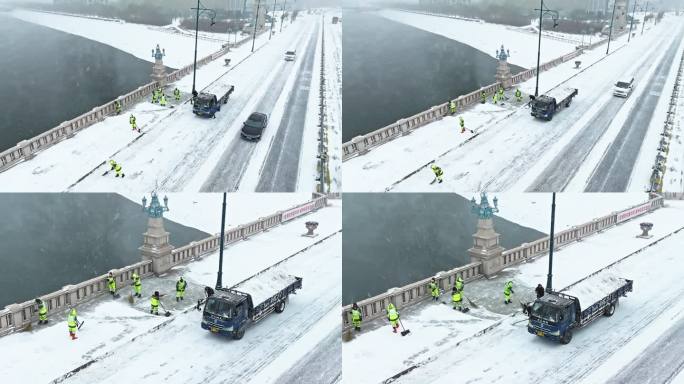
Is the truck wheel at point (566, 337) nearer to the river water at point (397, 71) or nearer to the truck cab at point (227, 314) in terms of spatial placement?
the truck cab at point (227, 314)

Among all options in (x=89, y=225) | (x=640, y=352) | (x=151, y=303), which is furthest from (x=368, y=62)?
(x=640, y=352)

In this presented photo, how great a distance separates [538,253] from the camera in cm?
5059

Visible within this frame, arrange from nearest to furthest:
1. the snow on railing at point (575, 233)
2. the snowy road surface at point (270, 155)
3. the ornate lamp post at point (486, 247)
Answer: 1. the ornate lamp post at point (486, 247)
2. the snow on railing at point (575, 233)
3. the snowy road surface at point (270, 155)

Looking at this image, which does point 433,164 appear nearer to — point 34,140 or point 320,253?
point 320,253

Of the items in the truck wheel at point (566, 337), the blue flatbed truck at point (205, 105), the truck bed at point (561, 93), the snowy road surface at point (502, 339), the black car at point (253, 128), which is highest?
the truck bed at point (561, 93)

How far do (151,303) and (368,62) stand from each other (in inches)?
2037

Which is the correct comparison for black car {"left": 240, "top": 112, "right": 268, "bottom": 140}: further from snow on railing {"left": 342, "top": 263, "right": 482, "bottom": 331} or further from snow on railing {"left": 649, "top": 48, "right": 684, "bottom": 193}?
snow on railing {"left": 649, "top": 48, "right": 684, "bottom": 193}

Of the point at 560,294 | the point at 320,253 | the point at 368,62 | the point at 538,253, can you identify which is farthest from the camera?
the point at 368,62

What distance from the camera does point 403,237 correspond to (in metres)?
87.0

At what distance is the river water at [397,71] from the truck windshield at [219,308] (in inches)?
1113

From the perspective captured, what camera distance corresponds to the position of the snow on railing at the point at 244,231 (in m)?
50.0

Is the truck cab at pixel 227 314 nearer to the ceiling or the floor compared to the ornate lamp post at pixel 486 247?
nearer to the floor

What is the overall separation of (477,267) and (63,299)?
22.3m

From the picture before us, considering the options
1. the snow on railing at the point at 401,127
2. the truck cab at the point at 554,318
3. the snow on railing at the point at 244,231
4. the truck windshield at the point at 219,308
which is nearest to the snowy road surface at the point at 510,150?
the snow on railing at the point at 401,127
